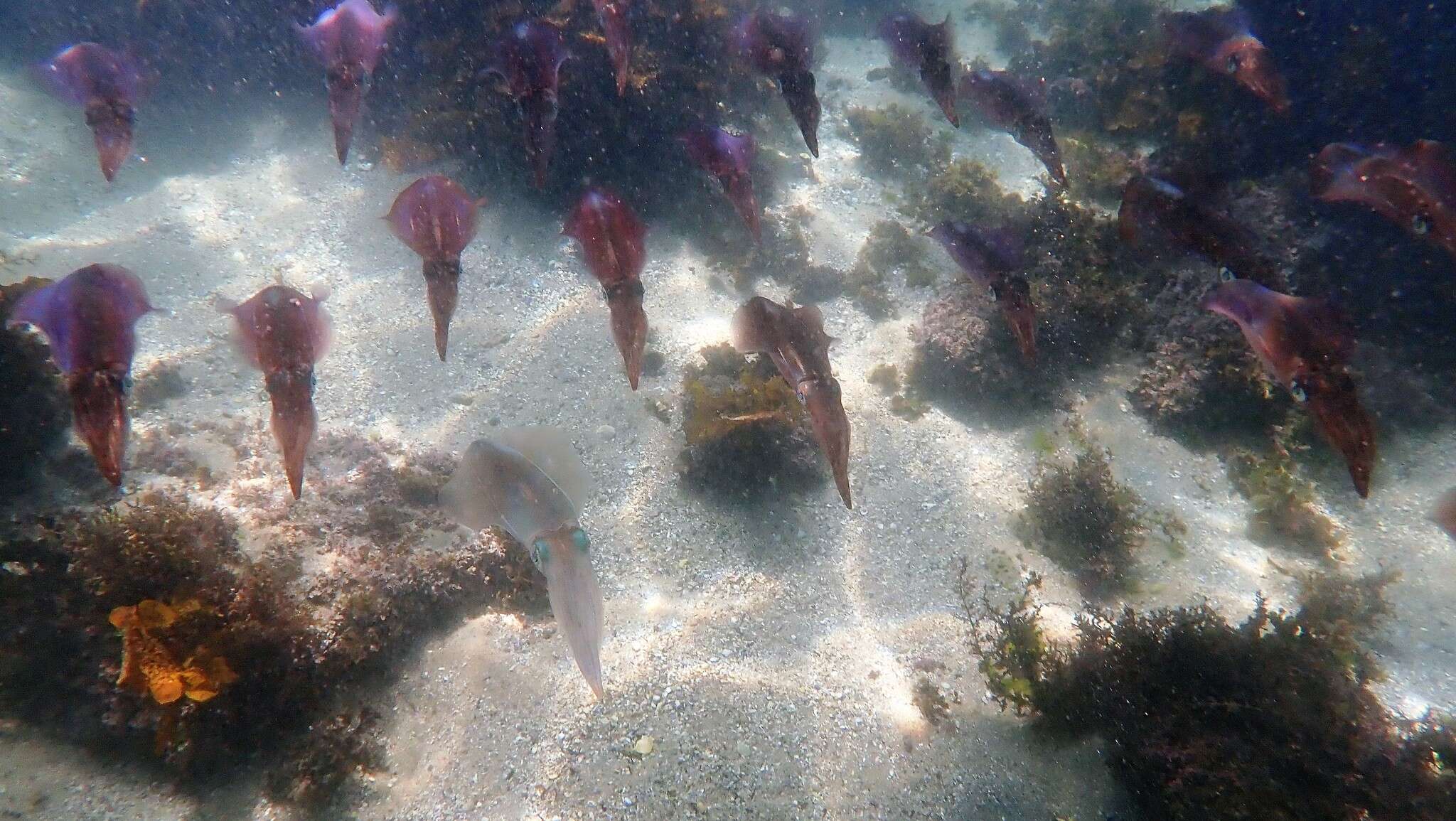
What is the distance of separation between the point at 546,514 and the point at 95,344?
2837 mm

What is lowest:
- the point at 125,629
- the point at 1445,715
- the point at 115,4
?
the point at 1445,715

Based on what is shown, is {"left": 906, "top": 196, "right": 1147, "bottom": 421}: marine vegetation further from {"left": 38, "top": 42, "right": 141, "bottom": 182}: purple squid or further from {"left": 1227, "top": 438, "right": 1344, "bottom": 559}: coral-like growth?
{"left": 38, "top": 42, "right": 141, "bottom": 182}: purple squid

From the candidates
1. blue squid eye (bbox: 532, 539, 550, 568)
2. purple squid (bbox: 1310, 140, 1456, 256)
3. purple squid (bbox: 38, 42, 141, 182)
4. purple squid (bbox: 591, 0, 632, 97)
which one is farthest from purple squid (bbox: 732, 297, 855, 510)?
purple squid (bbox: 38, 42, 141, 182)

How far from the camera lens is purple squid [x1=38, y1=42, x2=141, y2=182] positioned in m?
4.81

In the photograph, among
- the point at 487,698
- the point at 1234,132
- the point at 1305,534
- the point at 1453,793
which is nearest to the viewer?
the point at 1453,793

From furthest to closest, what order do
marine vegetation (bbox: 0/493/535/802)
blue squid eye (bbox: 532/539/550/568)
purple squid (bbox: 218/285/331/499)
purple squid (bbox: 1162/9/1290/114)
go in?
purple squid (bbox: 1162/9/1290/114) → marine vegetation (bbox: 0/493/535/802) → purple squid (bbox: 218/285/331/499) → blue squid eye (bbox: 532/539/550/568)

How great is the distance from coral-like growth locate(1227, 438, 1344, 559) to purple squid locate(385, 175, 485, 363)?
289 inches

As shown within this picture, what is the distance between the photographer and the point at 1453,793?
3.70 m

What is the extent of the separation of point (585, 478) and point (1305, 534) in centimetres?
661

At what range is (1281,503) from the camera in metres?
5.59

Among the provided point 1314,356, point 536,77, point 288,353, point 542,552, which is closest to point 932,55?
point 536,77

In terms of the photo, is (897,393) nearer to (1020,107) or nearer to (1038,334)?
(1038,334)

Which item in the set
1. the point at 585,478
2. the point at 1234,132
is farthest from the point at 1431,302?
the point at 585,478

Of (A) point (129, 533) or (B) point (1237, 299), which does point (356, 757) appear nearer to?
(A) point (129, 533)
